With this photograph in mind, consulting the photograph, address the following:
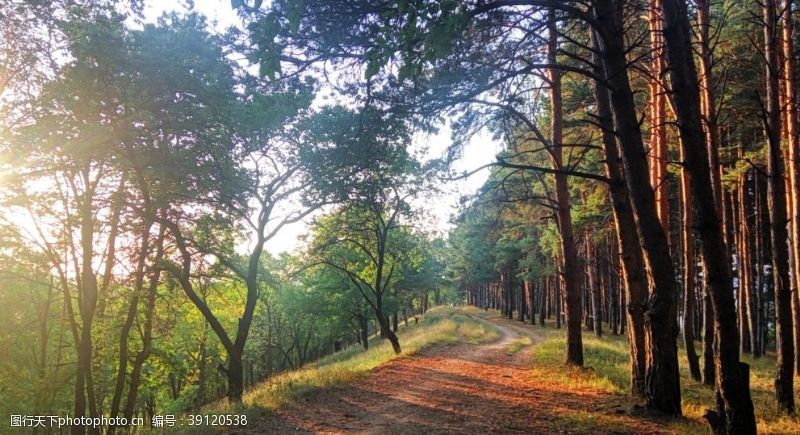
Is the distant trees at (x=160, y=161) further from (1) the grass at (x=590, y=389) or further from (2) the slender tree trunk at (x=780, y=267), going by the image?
(2) the slender tree trunk at (x=780, y=267)

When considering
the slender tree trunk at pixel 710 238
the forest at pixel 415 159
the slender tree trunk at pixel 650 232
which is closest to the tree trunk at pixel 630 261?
the forest at pixel 415 159

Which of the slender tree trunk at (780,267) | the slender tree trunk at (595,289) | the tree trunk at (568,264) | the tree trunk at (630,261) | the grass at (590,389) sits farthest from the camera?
the slender tree trunk at (595,289)

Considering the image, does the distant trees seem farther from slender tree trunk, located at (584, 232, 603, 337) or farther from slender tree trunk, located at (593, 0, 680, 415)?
slender tree trunk, located at (584, 232, 603, 337)

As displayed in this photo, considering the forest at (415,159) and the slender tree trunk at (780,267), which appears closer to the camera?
the forest at (415,159)

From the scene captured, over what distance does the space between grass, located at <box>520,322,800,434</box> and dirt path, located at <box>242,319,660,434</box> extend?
0.42 metres

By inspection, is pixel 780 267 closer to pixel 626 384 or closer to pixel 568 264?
pixel 626 384

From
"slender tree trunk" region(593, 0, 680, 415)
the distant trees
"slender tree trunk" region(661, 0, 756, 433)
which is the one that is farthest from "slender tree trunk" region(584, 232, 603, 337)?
"slender tree trunk" region(661, 0, 756, 433)

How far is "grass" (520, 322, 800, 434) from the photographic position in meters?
6.82

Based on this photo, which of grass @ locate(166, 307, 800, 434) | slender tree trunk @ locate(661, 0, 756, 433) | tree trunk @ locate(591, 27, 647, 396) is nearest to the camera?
slender tree trunk @ locate(661, 0, 756, 433)

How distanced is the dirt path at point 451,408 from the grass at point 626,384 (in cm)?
42

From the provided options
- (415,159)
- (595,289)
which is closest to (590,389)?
(415,159)

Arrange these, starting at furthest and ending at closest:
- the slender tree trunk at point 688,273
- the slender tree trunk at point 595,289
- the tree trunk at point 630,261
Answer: the slender tree trunk at point 595,289 → the slender tree trunk at point 688,273 → the tree trunk at point 630,261

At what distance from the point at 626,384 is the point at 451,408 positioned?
448 cm

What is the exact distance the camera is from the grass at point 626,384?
22.4 ft
